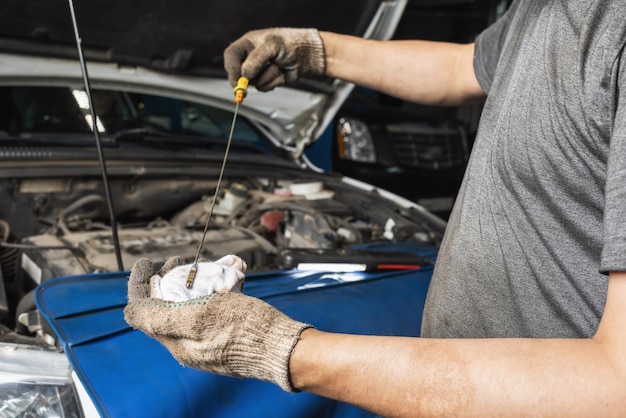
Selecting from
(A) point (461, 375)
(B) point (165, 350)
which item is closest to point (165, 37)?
(B) point (165, 350)

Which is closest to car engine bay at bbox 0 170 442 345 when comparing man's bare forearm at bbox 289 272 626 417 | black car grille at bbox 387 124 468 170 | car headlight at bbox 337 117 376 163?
man's bare forearm at bbox 289 272 626 417

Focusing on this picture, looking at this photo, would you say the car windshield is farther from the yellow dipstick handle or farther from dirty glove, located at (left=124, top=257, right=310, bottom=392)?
dirty glove, located at (left=124, top=257, right=310, bottom=392)

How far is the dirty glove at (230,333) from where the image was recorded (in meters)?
0.63

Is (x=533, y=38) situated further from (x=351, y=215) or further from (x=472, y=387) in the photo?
(x=351, y=215)

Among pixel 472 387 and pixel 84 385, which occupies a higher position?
pixel 472 387

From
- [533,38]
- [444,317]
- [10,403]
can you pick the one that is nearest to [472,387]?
[444,317]

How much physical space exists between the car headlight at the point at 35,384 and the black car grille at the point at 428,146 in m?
3.05

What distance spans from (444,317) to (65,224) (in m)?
1.20

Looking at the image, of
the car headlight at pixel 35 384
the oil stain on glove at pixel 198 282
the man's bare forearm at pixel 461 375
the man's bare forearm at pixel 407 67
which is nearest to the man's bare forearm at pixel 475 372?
the man's bare forearm at pixel 461 375

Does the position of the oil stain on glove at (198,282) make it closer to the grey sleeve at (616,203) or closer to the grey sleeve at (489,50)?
the grey sleeve at (616,203)

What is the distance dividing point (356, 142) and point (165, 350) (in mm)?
2888

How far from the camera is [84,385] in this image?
77 cm

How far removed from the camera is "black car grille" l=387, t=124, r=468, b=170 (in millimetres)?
3717

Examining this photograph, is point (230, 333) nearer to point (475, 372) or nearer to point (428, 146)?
point (475, 372)
